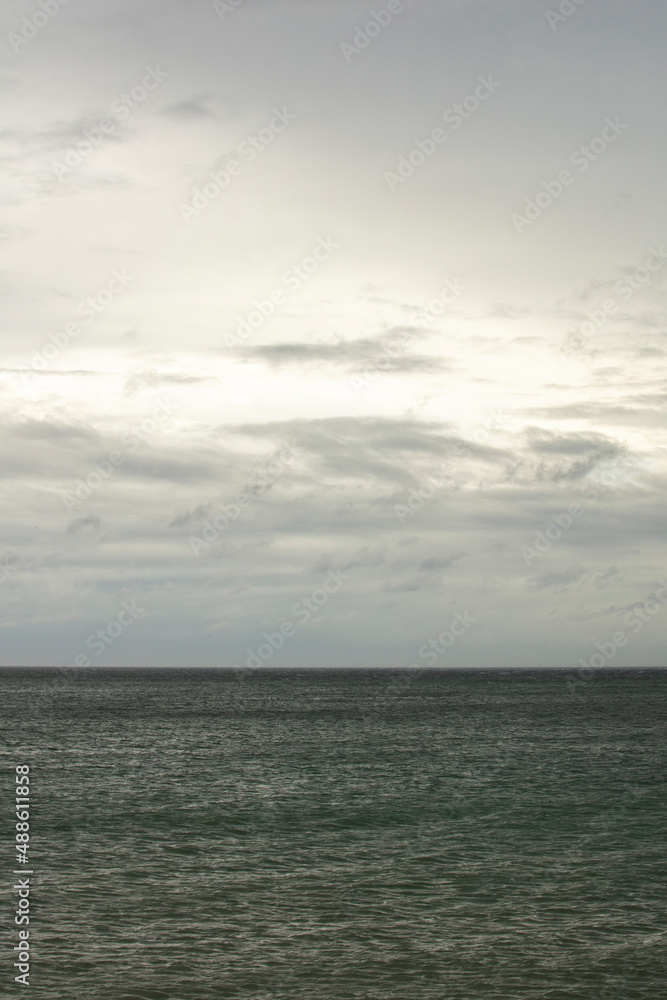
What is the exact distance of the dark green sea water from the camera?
21.7 metres

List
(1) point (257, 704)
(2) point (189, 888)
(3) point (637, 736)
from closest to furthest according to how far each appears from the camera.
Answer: (2) point (189, 888), (3) point (637, 736), (1) point (257, 704)

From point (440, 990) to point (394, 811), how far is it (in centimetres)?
2152

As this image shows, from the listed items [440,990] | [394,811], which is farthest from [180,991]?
[394,811]

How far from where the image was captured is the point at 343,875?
100 ft

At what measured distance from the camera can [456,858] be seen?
3297 centimetres

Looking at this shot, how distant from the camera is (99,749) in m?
69.4

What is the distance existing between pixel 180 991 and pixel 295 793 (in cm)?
2710

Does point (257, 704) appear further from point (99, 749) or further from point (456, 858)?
point (456, 858)

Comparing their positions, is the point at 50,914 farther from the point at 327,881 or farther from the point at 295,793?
the point at 295,793

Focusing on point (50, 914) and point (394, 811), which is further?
point (394, 811)

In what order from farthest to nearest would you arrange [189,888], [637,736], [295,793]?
[637,736]
[295,793]
[189,888]

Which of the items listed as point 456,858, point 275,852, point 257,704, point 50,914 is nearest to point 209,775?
point 275,852

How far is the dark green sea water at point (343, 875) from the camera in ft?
71.2

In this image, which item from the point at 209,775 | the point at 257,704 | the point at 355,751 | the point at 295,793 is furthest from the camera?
the point at 257,704
